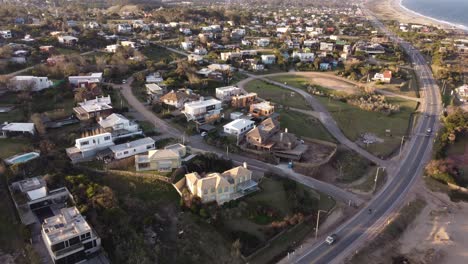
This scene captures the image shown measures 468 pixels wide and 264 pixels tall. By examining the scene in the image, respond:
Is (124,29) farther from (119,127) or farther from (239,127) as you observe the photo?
(239,127)

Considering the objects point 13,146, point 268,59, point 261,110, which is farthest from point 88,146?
point 268,59

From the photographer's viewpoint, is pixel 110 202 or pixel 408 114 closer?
pixel 110 202

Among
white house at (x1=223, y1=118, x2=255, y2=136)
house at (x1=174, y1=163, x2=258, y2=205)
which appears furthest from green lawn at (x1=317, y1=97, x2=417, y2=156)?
house at (x1=174, y1=163, x2=258, y2=205)

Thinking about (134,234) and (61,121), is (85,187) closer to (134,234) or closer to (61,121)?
(134,234)

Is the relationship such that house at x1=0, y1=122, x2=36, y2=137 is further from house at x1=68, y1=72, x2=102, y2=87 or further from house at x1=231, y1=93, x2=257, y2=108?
house at x1=231, y1=93, x2=257, y2=108

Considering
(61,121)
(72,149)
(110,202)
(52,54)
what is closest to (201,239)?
(110,202)
